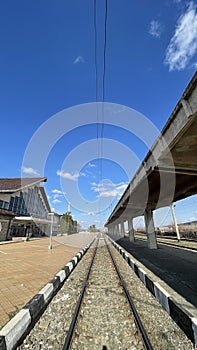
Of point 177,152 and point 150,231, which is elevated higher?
point 177,152

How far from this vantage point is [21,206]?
80.3 ft

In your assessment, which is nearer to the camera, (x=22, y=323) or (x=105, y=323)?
(x=22, y=323)

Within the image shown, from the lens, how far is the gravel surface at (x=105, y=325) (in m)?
2.88

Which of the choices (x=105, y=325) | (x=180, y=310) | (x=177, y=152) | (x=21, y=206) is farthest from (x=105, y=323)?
(x=21, y=206)

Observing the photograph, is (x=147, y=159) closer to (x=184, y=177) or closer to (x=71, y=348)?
(x=184, y=177)

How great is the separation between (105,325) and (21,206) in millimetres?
23711

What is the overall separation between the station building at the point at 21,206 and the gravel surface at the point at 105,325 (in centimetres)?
1300

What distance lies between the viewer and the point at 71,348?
108 inches

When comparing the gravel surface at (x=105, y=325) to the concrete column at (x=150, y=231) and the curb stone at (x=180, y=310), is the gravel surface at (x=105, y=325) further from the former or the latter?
the concrete column at (x=150, y=231)

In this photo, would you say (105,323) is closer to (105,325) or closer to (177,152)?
(105,325)

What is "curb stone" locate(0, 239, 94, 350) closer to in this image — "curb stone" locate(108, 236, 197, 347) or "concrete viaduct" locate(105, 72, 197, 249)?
"curb stone" locate(108, 236, 197, 347)

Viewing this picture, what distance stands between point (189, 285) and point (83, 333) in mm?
4054

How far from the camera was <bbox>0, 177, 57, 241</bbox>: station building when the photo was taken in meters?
19.0

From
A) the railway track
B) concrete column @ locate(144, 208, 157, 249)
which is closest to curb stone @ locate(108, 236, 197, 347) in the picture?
the railway track
